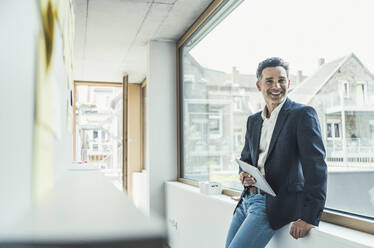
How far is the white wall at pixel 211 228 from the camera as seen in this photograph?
1.49 m

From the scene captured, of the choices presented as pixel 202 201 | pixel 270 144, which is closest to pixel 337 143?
pixel 270 144

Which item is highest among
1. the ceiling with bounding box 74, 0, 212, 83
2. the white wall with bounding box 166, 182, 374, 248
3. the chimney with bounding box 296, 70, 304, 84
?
the ceiling with bounding box 74, 0, 212, 83

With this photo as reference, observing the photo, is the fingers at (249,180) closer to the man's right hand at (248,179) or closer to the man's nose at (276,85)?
the man's right hand at (248,179)

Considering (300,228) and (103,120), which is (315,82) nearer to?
(300,228)

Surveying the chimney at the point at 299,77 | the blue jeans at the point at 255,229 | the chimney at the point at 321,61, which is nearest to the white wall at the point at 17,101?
the blue jeans at the point at 255,229

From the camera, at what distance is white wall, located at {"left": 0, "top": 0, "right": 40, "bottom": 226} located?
0.91ft

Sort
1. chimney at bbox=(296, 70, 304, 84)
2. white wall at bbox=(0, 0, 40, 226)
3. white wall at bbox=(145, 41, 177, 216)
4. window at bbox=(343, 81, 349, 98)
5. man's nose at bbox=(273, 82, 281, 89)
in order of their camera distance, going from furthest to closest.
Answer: white wall at bbox=(145, 41, 177, 216) < chimney at bbox=(296, 70, 304, 84) < man's nose at bbox=(273, 82, 281, 89) < window at bbox=(343, 81, 349, 98) < white wall at bbox=(0, 0, 40, 226)

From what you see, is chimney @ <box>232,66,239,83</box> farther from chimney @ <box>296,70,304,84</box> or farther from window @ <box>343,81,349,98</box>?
window @ <box>343,81,349,98</box>

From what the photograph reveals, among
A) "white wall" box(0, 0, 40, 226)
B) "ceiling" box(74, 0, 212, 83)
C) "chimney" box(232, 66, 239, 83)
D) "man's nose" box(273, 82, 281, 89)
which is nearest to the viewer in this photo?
"white wall" box(0, 0, 40, 226)

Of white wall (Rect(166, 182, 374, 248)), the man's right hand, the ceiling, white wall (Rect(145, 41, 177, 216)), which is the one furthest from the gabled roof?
white wall (Rect(145, 41, 177, 216))

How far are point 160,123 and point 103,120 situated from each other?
3.57 m

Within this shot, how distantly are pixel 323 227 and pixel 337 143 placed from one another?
0.43 m

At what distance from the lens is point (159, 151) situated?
4.16m

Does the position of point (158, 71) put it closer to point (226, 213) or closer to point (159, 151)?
point (159, 151)
